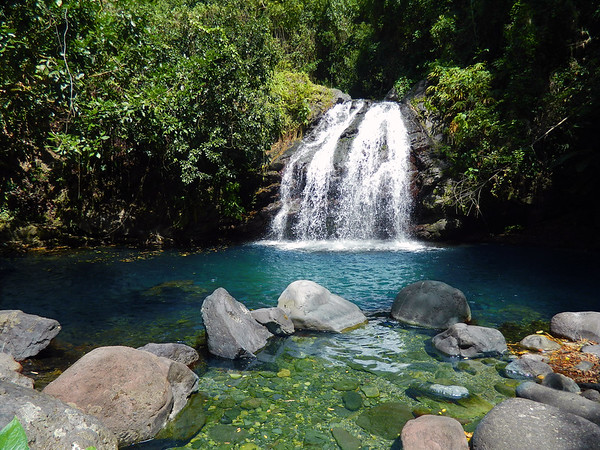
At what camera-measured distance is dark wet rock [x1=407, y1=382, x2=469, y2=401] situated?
506 centimetres

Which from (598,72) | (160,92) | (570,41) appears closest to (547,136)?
(598,72)

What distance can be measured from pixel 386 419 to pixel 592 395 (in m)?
2.49

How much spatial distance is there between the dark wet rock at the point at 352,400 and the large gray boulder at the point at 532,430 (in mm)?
1350

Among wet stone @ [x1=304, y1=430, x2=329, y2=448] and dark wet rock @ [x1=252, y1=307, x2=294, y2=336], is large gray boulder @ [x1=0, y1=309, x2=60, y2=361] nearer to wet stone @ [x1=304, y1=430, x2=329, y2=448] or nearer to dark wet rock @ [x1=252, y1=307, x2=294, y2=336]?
dark wet rock @ [x1=252, y1=307, x2=294, y2=336]

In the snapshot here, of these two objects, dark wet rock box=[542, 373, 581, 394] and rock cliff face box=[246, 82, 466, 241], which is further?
rock cliff face box=[246, 82, 466, 241]

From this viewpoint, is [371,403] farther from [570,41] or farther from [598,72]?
[570,41]

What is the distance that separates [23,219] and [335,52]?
22.5 m

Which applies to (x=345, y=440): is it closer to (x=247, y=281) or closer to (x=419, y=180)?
(x=247, y=281)

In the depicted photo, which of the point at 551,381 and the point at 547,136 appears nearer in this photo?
the point at 551,381

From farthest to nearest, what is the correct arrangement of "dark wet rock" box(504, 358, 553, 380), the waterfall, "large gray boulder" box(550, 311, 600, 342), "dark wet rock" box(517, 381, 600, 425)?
1. the waterfall
2. "large gray boulder" box(550, 311, 600, 342)
3. "dark wet rock" box(504, 358, 553, 380)
4. "dark wet rock" box(517, 381, 600, 425)

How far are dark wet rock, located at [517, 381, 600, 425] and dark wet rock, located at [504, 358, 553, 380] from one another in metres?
0.66

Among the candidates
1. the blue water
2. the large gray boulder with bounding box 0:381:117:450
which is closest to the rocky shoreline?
the large gray boulder with bounding box 0:381:117:450

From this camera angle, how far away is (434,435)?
3.99m

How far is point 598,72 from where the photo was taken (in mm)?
11516
